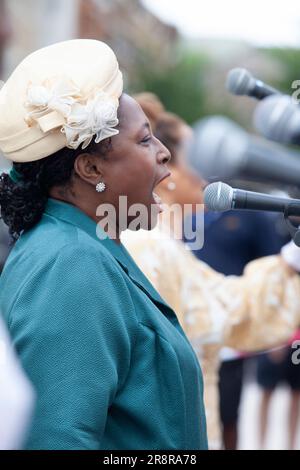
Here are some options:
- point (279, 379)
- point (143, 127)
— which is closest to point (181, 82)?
point (279, 379)

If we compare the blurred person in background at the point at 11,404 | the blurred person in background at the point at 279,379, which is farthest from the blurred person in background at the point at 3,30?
the blurred person in background at the point at 11,404

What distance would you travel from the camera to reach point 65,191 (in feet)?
7.35

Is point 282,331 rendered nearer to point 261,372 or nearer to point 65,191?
point 65,191

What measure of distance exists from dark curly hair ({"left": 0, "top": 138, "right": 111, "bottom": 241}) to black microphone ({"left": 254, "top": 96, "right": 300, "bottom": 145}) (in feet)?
1.63

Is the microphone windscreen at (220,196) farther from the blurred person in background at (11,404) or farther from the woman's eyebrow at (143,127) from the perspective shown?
the blurred person in background at (11,404)

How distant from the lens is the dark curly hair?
220 centimetres

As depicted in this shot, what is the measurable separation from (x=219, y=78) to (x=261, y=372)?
13.8 meters

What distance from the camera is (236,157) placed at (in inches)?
56.3

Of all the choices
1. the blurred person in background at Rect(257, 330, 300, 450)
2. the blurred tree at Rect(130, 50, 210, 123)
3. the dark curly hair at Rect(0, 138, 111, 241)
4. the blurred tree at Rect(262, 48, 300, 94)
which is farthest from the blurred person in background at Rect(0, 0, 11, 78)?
the dark curly hair at Rect(0, 138, 111, 241)

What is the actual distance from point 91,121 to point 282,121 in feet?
1.63

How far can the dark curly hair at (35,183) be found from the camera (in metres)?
2.20

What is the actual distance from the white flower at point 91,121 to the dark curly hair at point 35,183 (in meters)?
0.06

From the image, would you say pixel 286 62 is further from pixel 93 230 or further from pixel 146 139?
pixel 93 230

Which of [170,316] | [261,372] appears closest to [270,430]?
[261,372]
